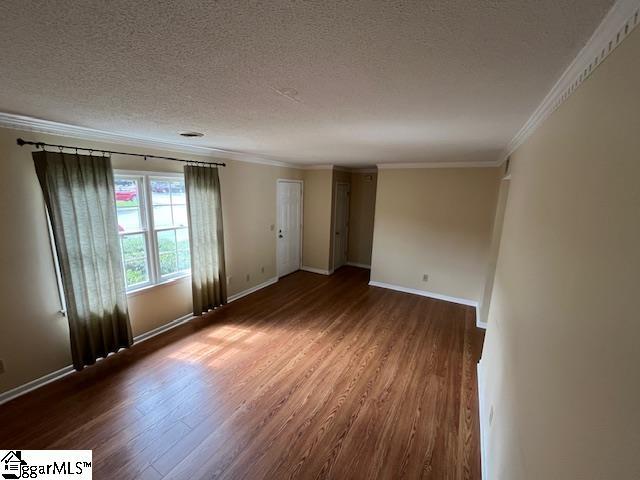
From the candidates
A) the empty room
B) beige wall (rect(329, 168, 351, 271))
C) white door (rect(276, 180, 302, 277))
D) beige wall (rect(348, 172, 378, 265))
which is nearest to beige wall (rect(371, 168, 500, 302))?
the empty room

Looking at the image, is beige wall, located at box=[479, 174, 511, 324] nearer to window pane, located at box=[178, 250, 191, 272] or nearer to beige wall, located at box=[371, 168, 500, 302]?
beige wall, located at box=[371, 168, 500, 302]

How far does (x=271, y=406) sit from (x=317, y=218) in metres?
4.02

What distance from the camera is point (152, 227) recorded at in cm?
324

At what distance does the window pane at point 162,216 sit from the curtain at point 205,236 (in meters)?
0.23

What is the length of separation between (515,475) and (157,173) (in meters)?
3.85

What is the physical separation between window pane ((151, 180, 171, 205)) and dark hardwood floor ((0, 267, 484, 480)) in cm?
164

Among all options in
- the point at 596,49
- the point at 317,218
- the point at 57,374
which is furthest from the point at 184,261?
the point at 596,49

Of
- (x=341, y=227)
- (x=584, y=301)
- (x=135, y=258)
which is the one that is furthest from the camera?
(x=341, y=227)

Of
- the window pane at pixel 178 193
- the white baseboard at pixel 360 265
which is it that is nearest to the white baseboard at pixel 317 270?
the white baseboard at pixel 360 265

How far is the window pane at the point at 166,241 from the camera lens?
338 centimetres

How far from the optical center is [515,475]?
4.07ft

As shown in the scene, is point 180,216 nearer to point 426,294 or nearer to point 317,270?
point 317,270

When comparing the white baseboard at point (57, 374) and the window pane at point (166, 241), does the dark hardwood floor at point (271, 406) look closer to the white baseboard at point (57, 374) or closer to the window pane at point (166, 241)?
the white baseboard at point (57, 374)

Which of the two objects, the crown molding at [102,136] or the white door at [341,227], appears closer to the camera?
the crown molding at [102,136]
